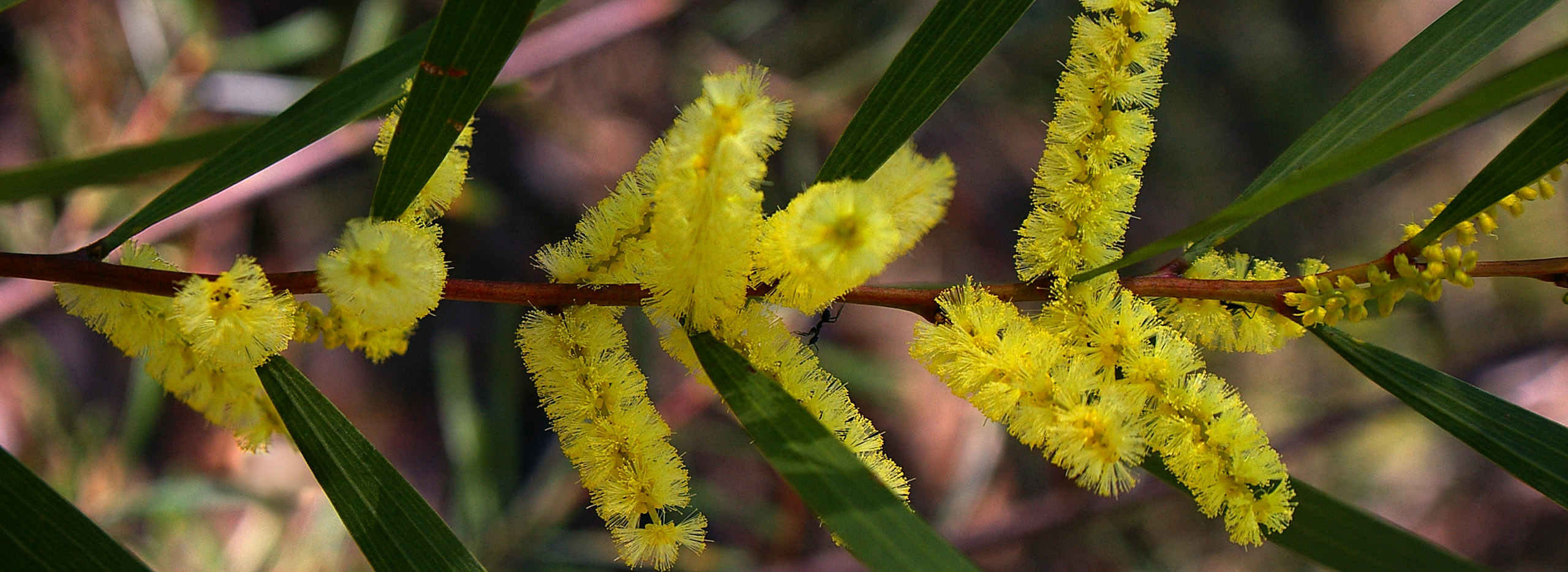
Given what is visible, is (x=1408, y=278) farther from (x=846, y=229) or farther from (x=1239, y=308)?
(x=846, y=229)

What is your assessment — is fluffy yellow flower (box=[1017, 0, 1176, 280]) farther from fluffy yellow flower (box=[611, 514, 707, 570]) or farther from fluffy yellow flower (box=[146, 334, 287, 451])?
fluffy yellow flower (box=[146, 334, 287, 451])

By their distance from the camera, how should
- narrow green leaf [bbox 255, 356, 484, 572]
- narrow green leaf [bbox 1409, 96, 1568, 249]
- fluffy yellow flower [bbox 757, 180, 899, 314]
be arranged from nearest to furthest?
fluffy yellow flower [bbox 757, 180, 899, 314] → narrow green leaf [bbox 1409, 96, 1568, 249] → narrow green leaf [bbox 255, 356, 484, 572]

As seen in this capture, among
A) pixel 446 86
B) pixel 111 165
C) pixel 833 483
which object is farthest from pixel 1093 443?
pixel 111 165

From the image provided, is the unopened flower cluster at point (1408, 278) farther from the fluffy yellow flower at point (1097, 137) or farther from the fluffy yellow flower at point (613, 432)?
the fluffy yellow flower at point (613, 432)

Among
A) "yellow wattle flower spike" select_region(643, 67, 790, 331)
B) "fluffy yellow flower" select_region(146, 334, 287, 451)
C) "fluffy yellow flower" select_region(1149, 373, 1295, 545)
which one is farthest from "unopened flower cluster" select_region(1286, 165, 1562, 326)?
"fluffy yellow flower" select_region(146, 334, 287, 451)

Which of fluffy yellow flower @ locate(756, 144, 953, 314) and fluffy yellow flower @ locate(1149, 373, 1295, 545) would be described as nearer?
fluffy yellow flower @ locate(756, 144, 953, 314)
